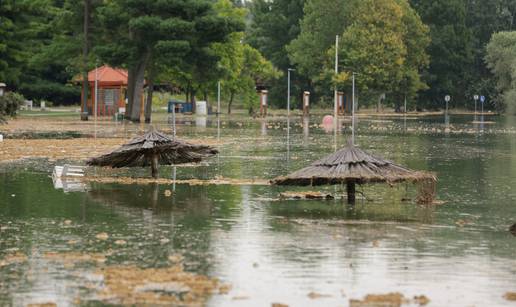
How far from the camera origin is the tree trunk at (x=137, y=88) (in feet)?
224

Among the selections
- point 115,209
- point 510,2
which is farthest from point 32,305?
point 510,2

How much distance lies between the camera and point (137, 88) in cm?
6962

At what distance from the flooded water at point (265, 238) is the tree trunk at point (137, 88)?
122 ft

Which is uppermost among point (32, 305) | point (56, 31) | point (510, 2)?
point (510, 2)

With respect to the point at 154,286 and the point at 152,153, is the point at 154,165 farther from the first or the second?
the point at 154,286

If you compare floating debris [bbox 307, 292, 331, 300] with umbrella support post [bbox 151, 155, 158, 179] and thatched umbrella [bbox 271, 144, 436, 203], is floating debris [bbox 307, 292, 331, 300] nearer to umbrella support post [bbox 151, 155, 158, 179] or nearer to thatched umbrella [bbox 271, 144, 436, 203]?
thatched umbrella [bbox 271, 144, 436, 203]

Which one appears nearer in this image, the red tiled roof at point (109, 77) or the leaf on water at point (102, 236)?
the leaf on water at point (102, 236)

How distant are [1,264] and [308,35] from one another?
9679cm

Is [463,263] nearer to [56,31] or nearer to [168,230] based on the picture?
[168,230]

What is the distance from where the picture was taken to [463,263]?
52.5ft

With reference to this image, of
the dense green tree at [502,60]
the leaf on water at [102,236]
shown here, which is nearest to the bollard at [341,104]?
the dense green tree at [502,60]

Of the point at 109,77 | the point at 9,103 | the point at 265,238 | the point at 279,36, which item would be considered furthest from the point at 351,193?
the point at 279,36

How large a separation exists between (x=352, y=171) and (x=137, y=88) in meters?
49.1

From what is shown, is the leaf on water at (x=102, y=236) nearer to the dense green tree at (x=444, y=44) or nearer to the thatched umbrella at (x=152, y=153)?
the thatched umbrella at (x=152, y=153)
